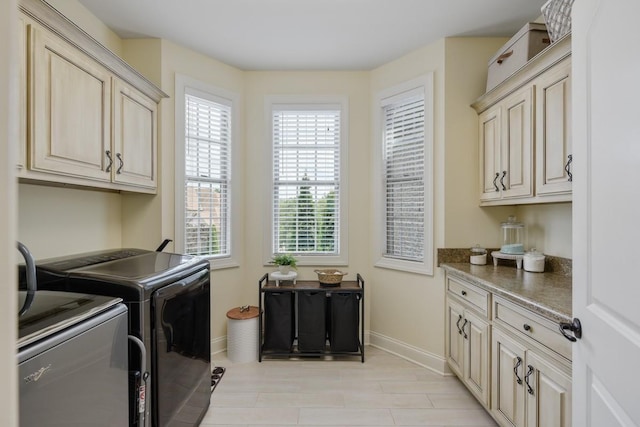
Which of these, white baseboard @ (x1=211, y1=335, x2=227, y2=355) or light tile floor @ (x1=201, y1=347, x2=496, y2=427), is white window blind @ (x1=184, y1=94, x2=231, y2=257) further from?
light tile floor @ (x1=201, y1=347, x2=496, y2=427)

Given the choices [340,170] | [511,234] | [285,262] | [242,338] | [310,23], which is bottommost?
[242,338]

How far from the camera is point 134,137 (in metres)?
2.24

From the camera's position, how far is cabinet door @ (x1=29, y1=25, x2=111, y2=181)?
1431 millimetres

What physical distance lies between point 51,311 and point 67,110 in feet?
3.59

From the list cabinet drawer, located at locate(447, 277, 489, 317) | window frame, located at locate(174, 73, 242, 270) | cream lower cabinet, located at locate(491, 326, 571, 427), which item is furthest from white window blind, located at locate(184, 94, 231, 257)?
cream lower cabinet, located at locate(491, 326, 571, 427)

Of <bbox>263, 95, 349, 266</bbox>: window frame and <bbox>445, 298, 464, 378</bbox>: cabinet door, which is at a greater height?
<bbox>263, 95, 349, 266</bbox>: window frame

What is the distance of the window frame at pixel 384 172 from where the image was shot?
2.77 metres

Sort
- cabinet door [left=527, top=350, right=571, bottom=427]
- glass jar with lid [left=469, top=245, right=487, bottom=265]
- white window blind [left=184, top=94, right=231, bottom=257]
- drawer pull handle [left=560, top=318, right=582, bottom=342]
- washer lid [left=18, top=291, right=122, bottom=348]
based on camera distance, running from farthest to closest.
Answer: white window blind [left=184, top=94, right=231, bottom=257] → glass jar with lid [left=469, top=245, right=487, bottom=265] → cabinet door [left=527, top=350, right=571, bottom=427] → drawer pull handle [left=560, top=318, right=582, bottom=342] → washer lid [left=18, top=291, right=122, bottom=348]

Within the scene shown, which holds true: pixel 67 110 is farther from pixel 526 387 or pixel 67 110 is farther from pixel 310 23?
pixel 526 387

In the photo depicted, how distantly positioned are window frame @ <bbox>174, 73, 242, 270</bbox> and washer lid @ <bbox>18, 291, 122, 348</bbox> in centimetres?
156

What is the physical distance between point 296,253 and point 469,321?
1.71 meters

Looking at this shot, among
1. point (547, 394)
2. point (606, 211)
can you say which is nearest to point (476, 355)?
point (547, 394)

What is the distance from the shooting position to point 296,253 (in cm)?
329

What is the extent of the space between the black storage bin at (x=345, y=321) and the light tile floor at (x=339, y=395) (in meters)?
0.15
